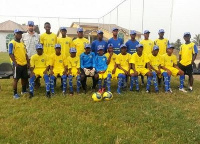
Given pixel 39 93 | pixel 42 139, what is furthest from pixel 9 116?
pixel 39 93

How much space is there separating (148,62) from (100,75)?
5.87ft

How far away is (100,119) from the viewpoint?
204 inches

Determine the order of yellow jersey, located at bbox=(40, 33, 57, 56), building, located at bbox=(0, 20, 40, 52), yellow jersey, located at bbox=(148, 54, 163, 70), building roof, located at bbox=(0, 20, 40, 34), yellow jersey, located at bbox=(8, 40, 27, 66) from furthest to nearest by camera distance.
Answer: building, located at bbox=(0, 20, 40, 52)
building roof, located at bbox=(0, 20, 40, 34)
yellow jersey, located at bbox=(148, 54, 163, 70)
yellow jersey, located at bbox=(40, 33, 57, 56)
yellow jersey, located at bbox=(8, 40, 27, 66)

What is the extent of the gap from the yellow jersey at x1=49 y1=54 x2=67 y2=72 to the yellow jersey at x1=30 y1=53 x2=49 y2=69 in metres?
0.21

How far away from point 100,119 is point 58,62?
10.2ft

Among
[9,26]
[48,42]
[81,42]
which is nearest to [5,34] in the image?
[9,26]

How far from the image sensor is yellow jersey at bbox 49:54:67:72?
752cm

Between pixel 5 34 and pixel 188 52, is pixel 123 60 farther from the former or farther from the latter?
pixel 5 34

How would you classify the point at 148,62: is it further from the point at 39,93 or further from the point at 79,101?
the point at 39,93

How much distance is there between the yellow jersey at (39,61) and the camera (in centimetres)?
729

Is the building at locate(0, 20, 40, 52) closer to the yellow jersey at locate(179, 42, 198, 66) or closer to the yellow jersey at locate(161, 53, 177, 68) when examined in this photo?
the yellow jersey at locate(161, 53, 177, 68)

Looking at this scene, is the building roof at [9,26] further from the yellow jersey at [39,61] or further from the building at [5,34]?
the yellow jersey at [39,61]

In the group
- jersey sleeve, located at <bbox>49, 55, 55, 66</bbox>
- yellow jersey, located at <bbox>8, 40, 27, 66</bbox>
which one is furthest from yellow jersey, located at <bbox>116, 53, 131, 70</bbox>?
yellow jersey, located at <bbox>8, 40, 27, 66</bbox>

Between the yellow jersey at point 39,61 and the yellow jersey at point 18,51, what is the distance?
9.8 inches
